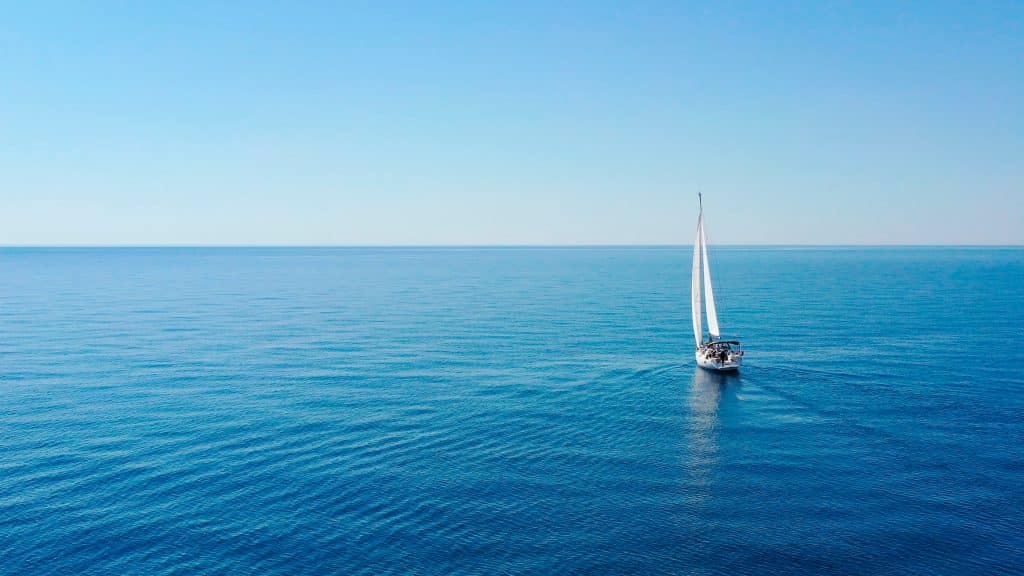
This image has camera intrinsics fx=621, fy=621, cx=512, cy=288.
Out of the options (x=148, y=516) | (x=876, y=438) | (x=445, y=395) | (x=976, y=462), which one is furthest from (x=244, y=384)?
(x=976, y=462)

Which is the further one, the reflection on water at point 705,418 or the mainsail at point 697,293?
the mainsail at point 697,293

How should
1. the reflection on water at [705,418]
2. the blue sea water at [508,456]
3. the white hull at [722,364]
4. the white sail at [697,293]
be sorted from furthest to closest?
the white sail at [697,293], the white hull at [722,364], the reflection on water at [705,418], the blue sea water at [508,456]

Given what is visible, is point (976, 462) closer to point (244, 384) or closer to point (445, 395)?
point (445, 395)

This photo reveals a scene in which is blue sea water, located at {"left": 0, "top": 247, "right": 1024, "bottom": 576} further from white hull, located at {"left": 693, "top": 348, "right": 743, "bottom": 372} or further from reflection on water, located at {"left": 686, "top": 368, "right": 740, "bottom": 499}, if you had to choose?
white hull, located at {"left": 693, "top": 348, "right": 743, "bottom": 372}

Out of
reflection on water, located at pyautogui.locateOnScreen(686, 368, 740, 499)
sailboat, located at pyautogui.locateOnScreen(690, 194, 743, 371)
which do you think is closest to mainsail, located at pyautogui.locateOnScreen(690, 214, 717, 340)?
sailboat, located at pyautogui.locateOnScreen(690, 194, 743, 371)

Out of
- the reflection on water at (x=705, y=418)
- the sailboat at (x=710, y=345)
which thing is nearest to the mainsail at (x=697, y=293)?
the sailboat at (x=710, y=345)


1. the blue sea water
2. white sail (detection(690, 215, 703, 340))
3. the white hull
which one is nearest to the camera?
the blue sea water

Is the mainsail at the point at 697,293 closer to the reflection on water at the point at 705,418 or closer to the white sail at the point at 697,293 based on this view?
the white sail at the point at 697,293
